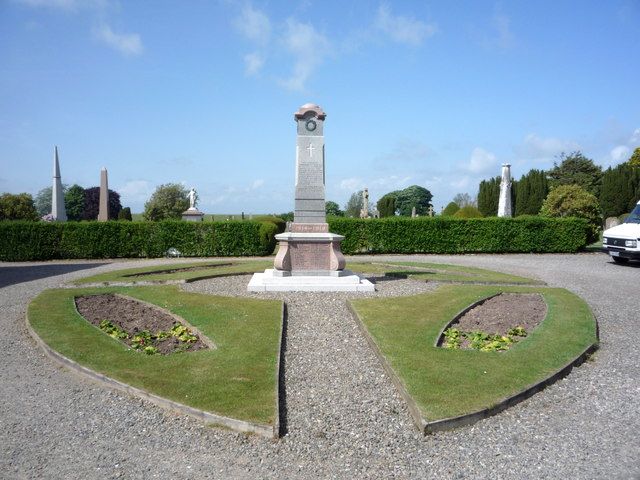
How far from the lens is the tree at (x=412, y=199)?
95.7m

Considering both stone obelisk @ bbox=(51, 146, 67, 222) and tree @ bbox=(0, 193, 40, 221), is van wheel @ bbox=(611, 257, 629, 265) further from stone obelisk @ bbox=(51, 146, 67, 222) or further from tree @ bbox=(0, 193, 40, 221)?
tree @ bbox=(0, 193, 40, 221)

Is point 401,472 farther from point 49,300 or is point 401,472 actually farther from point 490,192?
point 490,192

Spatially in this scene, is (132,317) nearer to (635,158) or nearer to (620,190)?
(620,190)

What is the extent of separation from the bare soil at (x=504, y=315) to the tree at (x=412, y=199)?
8458 cm

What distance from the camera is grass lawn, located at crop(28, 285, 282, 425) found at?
532 cm

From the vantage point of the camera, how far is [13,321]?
946 cm

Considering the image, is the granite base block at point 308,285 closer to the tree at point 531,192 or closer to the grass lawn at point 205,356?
the grass lawn at point 205,356

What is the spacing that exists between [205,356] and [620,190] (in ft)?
141

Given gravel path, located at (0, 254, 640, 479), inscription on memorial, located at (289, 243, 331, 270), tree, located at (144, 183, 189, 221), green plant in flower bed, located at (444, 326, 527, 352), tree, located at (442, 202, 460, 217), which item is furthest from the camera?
tree, located at (144, 183, 189, 221)

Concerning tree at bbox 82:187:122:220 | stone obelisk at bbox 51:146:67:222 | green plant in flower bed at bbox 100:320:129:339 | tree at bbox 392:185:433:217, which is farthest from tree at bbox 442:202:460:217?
tree at bbox 392:185:433:217

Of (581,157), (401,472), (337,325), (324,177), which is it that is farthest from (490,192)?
(401,472)

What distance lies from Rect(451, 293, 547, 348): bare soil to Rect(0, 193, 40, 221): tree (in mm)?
54954

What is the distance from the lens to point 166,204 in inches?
2601

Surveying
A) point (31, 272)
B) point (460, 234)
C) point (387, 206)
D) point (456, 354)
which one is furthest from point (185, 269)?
point (387, 206)
